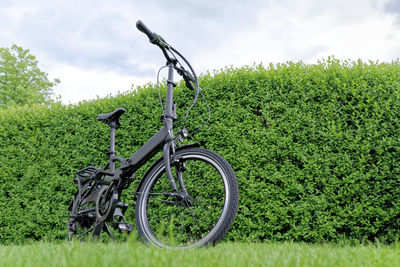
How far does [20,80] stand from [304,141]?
27.2 meters

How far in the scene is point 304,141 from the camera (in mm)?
4590

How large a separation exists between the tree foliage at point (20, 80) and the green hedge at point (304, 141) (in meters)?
23.0

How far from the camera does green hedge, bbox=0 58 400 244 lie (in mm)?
4352

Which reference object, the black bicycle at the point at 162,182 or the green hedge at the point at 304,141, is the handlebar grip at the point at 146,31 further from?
the green hedge at the point at 304,141

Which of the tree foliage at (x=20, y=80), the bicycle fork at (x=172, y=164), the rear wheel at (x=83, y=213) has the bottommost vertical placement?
the rear wheel at (x=83, y=213)

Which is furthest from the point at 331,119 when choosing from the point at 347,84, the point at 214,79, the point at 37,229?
the point at 37,229

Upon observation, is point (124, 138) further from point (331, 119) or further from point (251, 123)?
point (331, 119)

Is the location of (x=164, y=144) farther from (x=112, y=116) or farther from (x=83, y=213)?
(x=83, y=213)

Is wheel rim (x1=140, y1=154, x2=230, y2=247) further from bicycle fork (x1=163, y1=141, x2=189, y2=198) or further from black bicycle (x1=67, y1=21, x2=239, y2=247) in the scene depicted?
bicycle fork (x1=163, y1=141, x2=189, y2=198)

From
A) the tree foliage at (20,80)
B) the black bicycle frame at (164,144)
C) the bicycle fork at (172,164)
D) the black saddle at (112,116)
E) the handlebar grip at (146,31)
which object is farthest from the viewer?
the tree foliage at (20,80)

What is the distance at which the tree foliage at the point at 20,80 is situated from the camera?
2497 cm

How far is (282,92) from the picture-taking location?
485 centimetres

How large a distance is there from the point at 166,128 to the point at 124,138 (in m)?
2.60

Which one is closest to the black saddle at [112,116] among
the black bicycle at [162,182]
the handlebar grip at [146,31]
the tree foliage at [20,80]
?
the black bicycle at [162,182]
